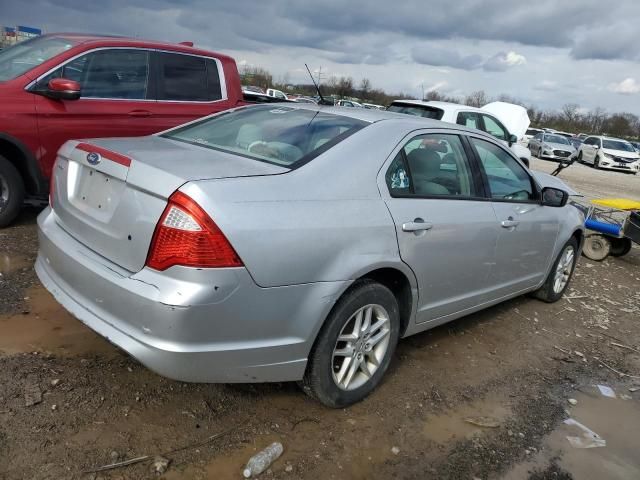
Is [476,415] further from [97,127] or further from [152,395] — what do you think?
[97,127]

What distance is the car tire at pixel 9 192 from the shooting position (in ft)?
16.8

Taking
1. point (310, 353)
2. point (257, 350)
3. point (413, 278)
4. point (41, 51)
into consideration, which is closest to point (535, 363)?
point (413, 278)

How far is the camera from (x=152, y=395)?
290 centimetres

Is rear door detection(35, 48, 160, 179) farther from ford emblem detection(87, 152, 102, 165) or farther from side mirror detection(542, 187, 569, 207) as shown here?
side mirror detection(542, 187, 569, 207)

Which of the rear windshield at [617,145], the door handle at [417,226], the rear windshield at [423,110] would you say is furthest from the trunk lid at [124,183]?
the rear windshield at [617,145]

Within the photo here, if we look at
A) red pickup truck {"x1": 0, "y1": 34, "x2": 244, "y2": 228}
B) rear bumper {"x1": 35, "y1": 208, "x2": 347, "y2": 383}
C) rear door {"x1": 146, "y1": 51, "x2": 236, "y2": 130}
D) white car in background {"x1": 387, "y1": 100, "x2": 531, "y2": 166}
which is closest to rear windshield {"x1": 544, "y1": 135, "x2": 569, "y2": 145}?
white car in background {"x1": 387, "y1": 100, "x2": 531, "y2": 166}

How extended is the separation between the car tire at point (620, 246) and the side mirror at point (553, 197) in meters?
3.45

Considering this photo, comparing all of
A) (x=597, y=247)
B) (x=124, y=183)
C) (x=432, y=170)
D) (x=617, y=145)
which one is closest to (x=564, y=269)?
(x=597, y=247)

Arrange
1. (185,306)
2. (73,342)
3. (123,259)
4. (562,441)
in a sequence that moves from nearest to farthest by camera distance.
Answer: (185,306), (123,259), (562,441), (73,342)

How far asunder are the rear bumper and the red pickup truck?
301 centimetres

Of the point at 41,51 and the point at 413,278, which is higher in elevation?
the point at 41,51

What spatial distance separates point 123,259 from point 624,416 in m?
3.24

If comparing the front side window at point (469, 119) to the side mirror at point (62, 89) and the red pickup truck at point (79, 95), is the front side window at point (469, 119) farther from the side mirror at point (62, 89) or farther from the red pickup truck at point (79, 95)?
the side mirror at point (62, 89)

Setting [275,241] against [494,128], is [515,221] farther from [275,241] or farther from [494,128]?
[494,128]
